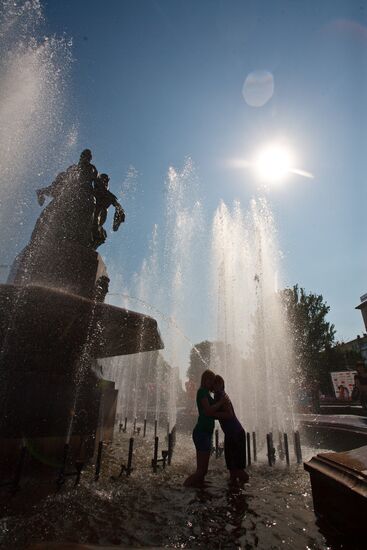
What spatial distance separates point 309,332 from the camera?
109 ft

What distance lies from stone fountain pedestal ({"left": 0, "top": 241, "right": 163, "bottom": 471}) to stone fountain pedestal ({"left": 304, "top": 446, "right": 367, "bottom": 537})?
→ 11.8 ft

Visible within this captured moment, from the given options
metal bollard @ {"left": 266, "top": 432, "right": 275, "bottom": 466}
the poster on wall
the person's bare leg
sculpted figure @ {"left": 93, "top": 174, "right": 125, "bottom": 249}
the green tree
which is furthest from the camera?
the green tree

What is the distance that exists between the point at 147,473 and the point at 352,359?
37.0m

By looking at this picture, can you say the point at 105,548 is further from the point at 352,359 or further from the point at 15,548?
the point at 352,359

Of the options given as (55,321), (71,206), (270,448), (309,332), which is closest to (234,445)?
(270,448)

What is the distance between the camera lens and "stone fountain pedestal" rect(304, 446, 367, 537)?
2.48 m

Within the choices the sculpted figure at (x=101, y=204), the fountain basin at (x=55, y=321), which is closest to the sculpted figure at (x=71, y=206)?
the sculpted figure at (x=101, y=204)

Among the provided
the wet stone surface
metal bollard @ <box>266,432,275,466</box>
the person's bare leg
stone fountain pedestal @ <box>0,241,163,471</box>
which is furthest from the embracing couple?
metal bollard @ <box>266,432,275,466</box>

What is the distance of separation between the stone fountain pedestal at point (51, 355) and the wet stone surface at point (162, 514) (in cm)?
75

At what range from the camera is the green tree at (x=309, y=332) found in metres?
32.0

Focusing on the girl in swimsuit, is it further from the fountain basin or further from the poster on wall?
the poster on wall

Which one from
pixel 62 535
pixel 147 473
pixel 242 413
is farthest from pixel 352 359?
pixel 62 535

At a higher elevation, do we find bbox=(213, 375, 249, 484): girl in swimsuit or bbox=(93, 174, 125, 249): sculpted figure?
bbox=(93, 174, 125, 249): sculpted figure

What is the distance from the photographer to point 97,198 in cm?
859
